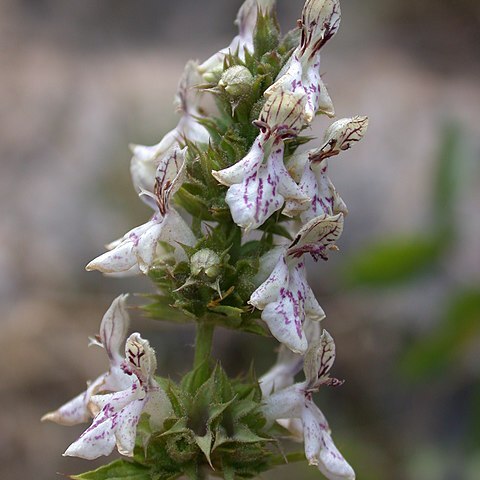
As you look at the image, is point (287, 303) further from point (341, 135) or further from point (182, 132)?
point (182, 132)

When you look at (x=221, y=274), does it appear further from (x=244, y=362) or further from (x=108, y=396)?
(x=244, y=362)

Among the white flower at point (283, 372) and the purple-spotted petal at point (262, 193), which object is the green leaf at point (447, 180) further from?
the purple-spotted petal at point (262, 193)

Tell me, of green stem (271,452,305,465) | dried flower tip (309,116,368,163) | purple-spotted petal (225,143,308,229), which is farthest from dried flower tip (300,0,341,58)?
green stem (271,452,305,465)

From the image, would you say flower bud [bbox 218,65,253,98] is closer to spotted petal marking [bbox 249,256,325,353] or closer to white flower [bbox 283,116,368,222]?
white flower [bbox 283,116,368,222]

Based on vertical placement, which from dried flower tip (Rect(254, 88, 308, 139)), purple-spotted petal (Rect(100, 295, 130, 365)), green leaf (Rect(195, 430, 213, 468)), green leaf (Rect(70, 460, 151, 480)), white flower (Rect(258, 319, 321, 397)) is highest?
dried flower tip (Rect(254, 88, 308, 139))

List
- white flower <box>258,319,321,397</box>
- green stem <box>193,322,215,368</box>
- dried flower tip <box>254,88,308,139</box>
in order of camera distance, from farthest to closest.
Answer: white flower <box>258,319,321,397</box> → green stem <box>193,322,215,368</box> → dried flower tip <box>254,88,308,139</box>
